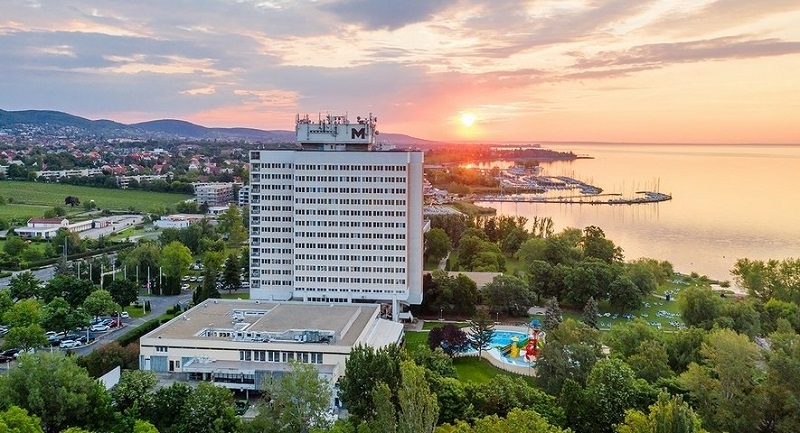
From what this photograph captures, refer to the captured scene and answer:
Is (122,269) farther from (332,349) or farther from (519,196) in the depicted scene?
(519,196)

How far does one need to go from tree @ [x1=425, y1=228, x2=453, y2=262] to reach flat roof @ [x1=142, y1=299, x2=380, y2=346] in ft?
70.2

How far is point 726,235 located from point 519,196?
46196 mm

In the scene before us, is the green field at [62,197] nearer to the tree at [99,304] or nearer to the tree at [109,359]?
the tree at [99,304]

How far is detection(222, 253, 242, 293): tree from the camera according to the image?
1737 inches

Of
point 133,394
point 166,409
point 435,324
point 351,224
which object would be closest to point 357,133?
point 351,224

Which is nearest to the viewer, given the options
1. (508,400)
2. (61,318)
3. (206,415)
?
(206,415)

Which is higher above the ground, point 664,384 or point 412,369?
point 412,369

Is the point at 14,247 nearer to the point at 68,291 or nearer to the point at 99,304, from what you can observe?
the point at 68,291

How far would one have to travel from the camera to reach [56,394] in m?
19.5

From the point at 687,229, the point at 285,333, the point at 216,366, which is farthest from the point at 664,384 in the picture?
the point at 687,229

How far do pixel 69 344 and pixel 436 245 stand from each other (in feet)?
103

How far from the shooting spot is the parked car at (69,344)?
31.4 m

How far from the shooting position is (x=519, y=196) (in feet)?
373

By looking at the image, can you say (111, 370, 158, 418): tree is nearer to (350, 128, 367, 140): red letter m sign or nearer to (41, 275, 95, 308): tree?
(41, 275, 95, 308): tree
